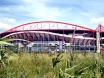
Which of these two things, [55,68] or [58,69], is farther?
[55,68]

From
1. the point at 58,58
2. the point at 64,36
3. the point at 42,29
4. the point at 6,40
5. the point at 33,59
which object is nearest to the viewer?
the point at 6,40

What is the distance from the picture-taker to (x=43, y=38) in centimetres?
8569

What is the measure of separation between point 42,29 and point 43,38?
6.56m

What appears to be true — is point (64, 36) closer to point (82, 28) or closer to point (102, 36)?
point (82, 28)

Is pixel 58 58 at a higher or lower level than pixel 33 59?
higher

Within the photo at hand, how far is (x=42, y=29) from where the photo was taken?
9112 centimetres

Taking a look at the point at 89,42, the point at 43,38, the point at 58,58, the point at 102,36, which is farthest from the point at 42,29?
the point at 58,58

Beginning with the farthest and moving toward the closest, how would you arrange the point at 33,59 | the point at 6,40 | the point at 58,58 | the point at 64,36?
the point at 64,36
the point at 33,59
the point at 58,58
the point at 6,40

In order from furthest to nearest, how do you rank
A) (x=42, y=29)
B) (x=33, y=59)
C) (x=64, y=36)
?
(x=42, y=29) < (x=64, y=36) < (x=33, y=59)

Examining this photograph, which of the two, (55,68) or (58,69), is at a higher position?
(58,69)

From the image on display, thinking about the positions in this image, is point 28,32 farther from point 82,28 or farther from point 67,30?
point 82,28

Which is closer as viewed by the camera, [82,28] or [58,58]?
[58,58]

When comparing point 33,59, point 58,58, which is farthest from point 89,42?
point 58,58

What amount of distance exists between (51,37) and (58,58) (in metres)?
82.8
